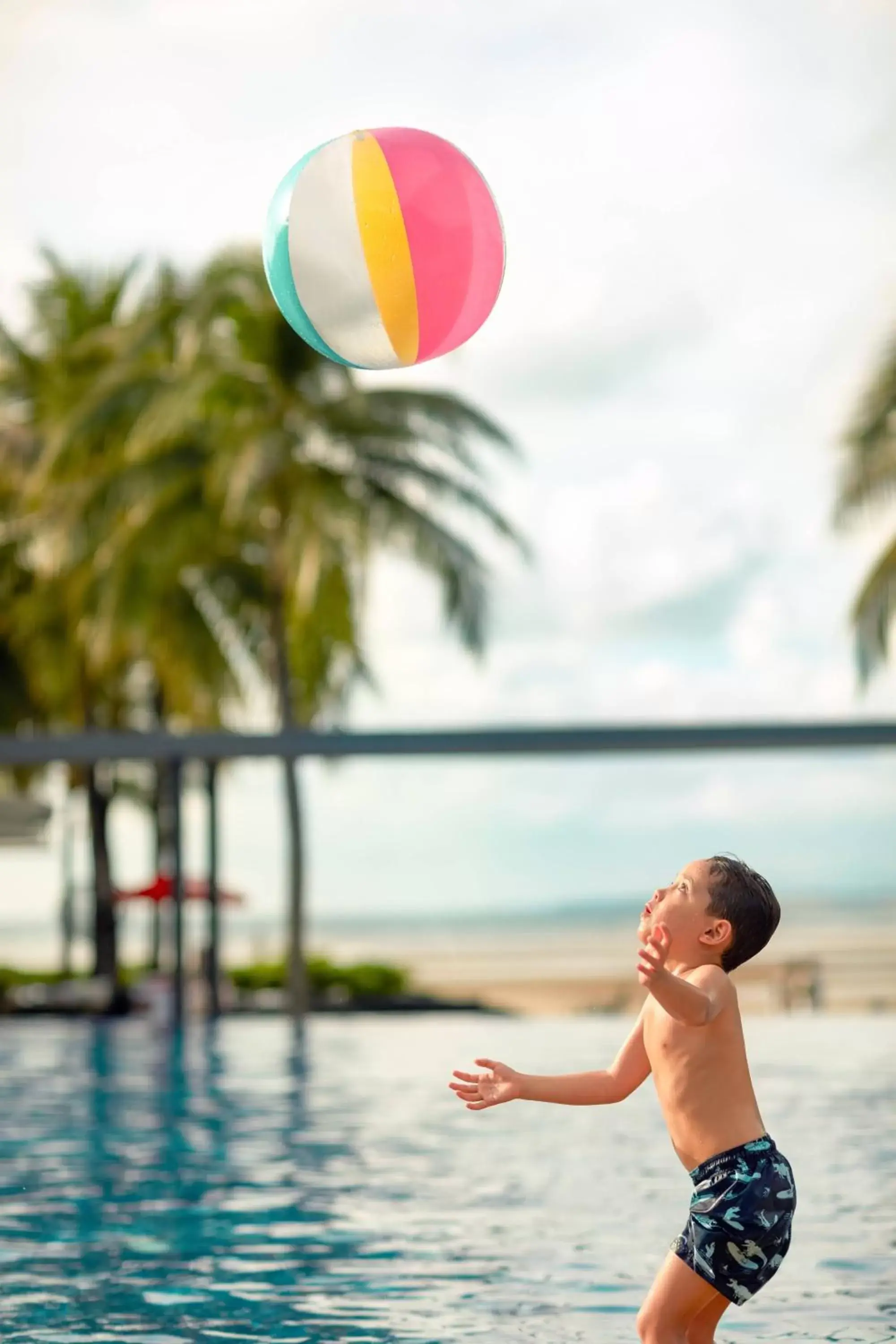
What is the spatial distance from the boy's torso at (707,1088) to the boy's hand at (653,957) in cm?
26

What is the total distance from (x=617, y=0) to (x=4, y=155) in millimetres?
13300

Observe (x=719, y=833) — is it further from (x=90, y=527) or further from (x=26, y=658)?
(x=90, y=527)

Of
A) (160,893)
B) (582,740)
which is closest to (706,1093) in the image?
(582,740)

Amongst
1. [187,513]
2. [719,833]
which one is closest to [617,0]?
[187,513]

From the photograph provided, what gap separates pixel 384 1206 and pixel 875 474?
60.0 feet

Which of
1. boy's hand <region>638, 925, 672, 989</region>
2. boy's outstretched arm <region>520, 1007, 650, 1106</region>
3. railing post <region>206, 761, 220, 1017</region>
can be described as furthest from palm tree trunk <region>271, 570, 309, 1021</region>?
boy's hand <region>638, 925, 672, 989</region>

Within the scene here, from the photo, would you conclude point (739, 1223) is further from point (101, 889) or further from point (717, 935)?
point (101, 889)

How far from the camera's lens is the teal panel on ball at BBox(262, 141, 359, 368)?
5.85m

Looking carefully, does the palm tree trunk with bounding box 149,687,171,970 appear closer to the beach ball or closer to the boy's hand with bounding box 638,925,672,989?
the beach ball

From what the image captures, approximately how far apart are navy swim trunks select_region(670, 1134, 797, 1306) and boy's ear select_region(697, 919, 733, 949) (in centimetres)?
40

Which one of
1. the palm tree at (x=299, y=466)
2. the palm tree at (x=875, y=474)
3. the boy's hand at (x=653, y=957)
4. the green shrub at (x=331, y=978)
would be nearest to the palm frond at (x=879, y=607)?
the palm tree at (x=875, y=474)

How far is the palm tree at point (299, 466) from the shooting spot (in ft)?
79.0

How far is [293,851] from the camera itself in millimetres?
24297

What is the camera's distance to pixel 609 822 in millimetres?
65125
